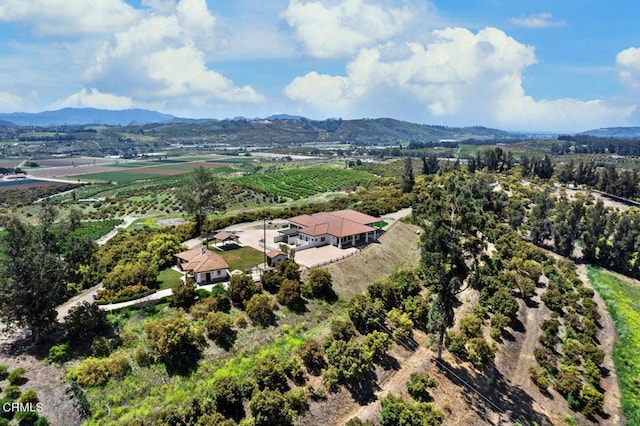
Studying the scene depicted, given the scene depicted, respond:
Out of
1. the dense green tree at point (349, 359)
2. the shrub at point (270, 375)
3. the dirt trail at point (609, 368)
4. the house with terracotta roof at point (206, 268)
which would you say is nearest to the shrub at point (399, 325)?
the dense green tree at point (349, 359)

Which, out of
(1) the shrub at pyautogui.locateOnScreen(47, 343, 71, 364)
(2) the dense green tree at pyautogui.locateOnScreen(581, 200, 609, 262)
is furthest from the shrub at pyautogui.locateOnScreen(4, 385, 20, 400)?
(2) the dense green tree at pyautogui.locateOnScreen(581, 200, 609, 262)

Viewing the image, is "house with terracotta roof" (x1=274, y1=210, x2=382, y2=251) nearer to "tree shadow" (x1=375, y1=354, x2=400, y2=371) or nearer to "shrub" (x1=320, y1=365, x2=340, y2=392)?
"tree shadow" (x1=375, y1=354, x2=400, y2=371)

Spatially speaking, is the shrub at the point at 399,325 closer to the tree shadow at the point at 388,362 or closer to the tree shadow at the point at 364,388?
the tree shadow at the point at 388,362

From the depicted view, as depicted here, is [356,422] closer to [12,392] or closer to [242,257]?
[12,392]

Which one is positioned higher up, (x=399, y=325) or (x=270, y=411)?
(x=270, y=411)

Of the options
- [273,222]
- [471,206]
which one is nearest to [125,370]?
[471,206]

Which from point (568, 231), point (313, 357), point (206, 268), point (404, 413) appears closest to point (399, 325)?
point (313, 357)
